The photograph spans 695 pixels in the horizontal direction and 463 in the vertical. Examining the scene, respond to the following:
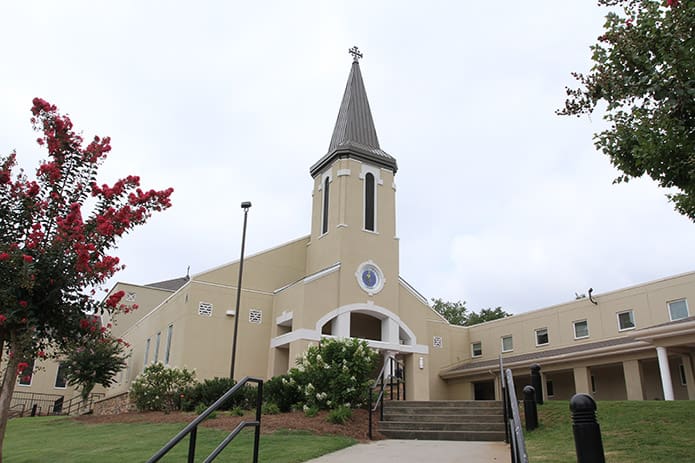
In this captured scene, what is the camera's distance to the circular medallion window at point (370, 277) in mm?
22234

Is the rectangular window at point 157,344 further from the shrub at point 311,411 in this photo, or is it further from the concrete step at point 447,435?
the concrete step at point 447,435

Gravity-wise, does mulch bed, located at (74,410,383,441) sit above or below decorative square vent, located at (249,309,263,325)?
below

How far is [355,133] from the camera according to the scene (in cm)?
2511

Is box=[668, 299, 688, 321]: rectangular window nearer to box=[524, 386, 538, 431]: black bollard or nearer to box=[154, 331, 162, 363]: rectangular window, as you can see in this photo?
box=[524, 386, 538, 431]: black bollard

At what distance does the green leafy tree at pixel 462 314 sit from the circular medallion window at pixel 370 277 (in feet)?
96.1

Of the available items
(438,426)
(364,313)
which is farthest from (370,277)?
(438,426)

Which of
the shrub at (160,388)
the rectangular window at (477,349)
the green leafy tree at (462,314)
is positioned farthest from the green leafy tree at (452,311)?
the shrub at (160,388)

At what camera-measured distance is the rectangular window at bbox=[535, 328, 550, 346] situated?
25531 mm

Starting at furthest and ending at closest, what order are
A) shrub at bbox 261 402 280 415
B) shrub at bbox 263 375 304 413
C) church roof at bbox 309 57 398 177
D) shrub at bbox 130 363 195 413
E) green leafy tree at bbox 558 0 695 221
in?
church roof at bbox 309 57 398 177 < shrub at bbox 130 363 195 413 < shrub at bbox 263 375 304 413 < shrub at bbox 261 402 280 415 < green leafy tree at bbox 558 0 695 221

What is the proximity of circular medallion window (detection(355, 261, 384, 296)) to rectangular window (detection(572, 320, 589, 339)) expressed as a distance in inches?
345

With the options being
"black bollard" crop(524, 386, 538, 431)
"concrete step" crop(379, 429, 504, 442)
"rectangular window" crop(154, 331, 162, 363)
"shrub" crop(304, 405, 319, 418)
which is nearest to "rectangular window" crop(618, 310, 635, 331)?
"black bollard" crop(524, 386, 538, 431)

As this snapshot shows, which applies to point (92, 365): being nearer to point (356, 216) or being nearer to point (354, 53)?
point (356, 216)

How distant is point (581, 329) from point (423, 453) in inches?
706

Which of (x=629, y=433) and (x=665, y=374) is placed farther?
(x=665, y=374)
